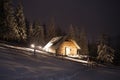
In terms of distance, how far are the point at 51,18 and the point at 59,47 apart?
1373 inches

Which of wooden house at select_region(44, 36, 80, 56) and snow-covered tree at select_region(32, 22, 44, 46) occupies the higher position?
snow-covered tree at select_region(32, 22, 44, 46)

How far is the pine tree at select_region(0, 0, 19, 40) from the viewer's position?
53375 millimetres

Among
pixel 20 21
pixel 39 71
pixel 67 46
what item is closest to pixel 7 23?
pixel 20 21

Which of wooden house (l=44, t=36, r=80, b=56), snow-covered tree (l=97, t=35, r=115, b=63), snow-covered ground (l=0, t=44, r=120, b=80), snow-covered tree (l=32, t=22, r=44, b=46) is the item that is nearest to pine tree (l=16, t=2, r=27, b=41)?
wooden house (l=44, t=36, r=80, b=56)

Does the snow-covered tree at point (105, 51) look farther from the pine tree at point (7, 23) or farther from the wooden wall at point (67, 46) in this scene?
the pine tree at point (7, 23)

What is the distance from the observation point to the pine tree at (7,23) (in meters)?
53.4

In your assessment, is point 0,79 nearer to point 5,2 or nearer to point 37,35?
point 5,2

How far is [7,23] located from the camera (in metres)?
54.2

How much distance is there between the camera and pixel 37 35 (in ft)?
263

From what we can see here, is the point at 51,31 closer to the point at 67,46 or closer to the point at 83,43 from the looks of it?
the point at 83,43

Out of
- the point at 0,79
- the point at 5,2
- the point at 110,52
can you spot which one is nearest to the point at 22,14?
the point at 5,2

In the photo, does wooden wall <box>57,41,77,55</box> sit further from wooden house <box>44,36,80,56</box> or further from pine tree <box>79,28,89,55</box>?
pine tree <box>79,28,89,55</box>

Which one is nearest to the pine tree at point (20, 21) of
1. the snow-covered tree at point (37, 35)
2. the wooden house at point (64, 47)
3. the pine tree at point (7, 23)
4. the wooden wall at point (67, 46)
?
the pine tree at point (7, 23)

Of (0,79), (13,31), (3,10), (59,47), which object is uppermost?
(3,10)
